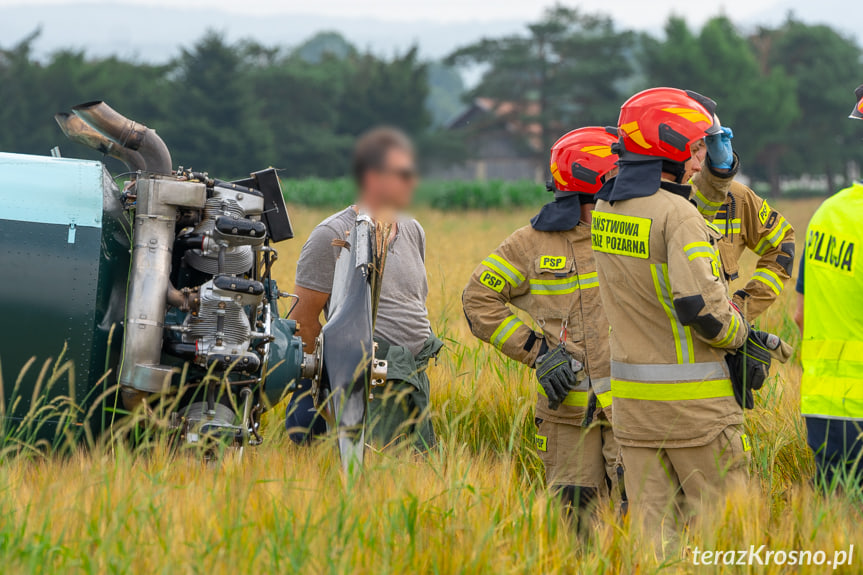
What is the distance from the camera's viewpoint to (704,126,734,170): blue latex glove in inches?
171

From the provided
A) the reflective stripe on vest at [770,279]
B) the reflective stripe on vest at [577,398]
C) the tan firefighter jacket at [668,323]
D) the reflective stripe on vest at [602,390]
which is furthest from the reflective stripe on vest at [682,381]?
the reflective stripe on vest at [770,279]

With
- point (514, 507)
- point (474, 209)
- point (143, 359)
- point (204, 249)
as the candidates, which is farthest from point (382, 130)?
point (474, 209)

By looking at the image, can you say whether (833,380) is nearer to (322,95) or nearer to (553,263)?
(553,263)

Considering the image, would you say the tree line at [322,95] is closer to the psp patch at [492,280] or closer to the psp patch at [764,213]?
the psp patch at [492,280]

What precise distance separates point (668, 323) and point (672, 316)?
1.2 inches

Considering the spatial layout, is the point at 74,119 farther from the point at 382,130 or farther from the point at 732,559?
the point at 732,559

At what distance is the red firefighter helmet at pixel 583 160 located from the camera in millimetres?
4215

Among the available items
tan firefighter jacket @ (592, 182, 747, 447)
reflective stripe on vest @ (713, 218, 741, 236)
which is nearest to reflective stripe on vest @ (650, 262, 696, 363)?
tan firefighter jacket @ (592, 182, 747, 447)

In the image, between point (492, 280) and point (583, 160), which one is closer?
point (583, 160)

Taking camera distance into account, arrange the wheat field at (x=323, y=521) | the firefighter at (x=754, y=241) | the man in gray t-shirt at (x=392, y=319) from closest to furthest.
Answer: the wheat field at (x=323, y=521) < the man in gray t-shirt at (x=392, y=319) < the firefighter at (x=754, y=241)

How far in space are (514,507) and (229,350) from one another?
4.07 feet

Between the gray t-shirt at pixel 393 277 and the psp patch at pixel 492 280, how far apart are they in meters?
0.29

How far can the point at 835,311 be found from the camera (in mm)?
3387

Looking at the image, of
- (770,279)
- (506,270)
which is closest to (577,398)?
(506,270)
